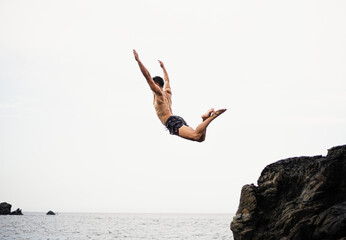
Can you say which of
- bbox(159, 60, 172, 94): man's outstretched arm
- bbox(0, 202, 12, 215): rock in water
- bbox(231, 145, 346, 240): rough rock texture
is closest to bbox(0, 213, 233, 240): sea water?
bbox(231, 145, 346, 240): rough rock texture

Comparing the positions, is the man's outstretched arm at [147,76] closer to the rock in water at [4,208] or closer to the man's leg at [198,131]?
the man's leg at [198,131]

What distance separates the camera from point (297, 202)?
10922 millimetres

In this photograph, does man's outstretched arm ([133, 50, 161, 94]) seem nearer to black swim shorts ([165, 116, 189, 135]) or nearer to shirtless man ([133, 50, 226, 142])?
shirtless man ([133, 50, 226, 142])

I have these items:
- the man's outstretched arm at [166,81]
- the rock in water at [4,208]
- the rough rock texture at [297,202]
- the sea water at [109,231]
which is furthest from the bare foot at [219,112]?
the rock in water at [4,208]

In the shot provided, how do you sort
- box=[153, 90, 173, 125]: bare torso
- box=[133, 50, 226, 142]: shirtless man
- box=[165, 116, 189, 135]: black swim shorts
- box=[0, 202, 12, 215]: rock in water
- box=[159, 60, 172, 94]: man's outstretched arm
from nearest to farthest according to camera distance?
1. box=[133, 50, 226, 142]: shirtless man
2. box=[165, 116, 189, 135]: black swim shorts
3. box=[153, 90, 173, 125]: bare torso
4. box=[159, 60, 172, 94]: man's outstretched arm
5. box=[0, 202, 12, 215]: rock in water

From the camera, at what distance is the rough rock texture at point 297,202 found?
9.84 metres

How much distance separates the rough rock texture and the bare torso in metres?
4.73

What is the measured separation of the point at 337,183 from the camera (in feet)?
34.5

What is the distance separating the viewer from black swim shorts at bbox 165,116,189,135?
364 inches

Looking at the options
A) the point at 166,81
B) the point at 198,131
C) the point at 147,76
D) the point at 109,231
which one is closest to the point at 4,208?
the point at 109,231

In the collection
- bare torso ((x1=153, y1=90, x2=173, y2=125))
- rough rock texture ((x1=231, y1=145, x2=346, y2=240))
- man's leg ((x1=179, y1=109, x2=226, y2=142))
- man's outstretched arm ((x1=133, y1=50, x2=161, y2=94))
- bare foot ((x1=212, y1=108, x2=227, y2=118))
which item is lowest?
rough rock texture ((x1=231, y1=145, x2=346, y2=240))

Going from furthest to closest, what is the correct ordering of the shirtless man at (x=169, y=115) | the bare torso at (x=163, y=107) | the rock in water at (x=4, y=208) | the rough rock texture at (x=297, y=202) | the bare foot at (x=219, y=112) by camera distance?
the rock in water at (x=4, y=208) < the rough rock texture at (x=297, y=202) < the bare torso at (x=163, y=107) < the shirtless man at (x=169, y=115) < the bare foot at (x=219, y=112)

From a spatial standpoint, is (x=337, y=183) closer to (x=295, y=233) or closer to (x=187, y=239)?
(x=295, y=233)

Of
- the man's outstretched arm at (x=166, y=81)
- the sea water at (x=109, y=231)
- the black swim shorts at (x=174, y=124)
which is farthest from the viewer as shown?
the sea water at (x=109, y=231)
